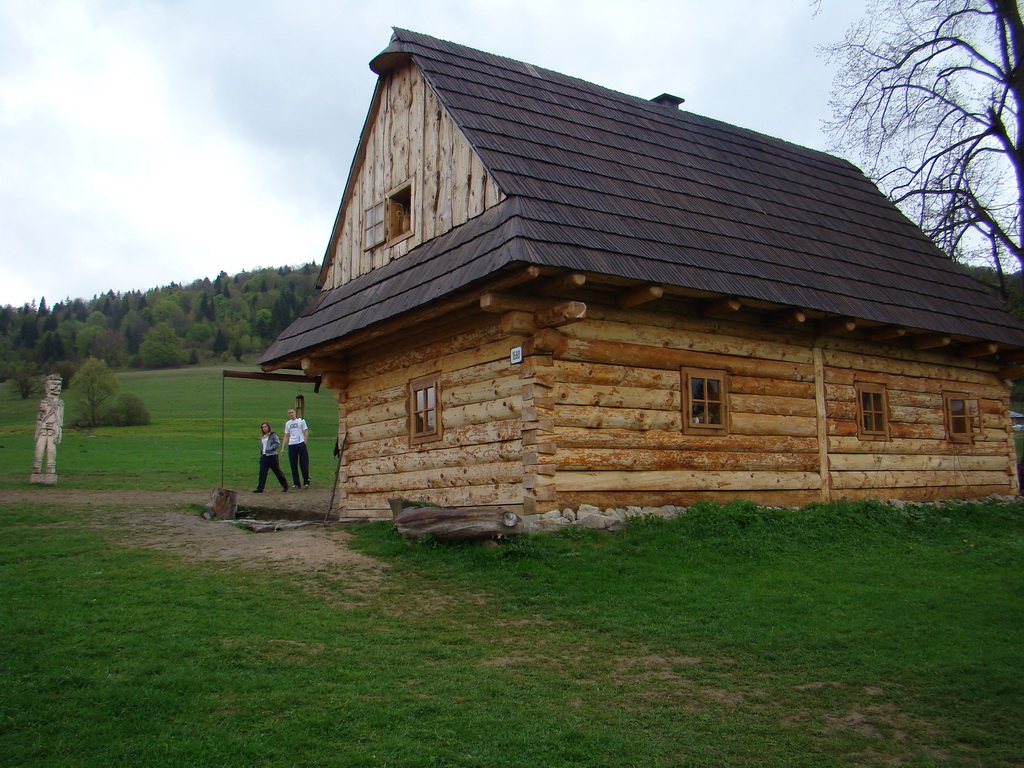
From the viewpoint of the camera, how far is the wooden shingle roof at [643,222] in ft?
30.4

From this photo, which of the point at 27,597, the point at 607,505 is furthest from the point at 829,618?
the point at 27,597

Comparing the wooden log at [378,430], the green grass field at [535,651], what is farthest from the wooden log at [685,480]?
the wooden log at [378,430]

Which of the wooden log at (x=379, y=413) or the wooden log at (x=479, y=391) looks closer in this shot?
the wooden log at (x=479, y=391)

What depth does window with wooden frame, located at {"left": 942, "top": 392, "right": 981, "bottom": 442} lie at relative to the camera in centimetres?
1361

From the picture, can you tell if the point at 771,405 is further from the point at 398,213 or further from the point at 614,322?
the point at 398,213

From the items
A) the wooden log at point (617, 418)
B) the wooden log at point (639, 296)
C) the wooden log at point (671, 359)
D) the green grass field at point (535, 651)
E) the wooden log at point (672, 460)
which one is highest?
the wooden log at point (639, 296)

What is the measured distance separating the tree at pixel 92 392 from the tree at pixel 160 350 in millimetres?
37798

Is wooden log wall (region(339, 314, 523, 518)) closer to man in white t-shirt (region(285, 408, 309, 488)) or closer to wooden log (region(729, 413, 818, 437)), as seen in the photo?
wooden log (region(729, 413, 818, 437))

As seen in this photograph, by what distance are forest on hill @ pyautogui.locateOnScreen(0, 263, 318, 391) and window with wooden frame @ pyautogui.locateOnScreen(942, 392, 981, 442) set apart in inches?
2370

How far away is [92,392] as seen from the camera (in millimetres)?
41156

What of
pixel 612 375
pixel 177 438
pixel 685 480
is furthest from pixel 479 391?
pixel 177 438

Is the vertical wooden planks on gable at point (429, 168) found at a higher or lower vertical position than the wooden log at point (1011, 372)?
higher

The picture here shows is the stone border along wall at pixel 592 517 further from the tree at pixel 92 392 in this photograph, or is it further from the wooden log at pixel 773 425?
the tree at pixel 92 392

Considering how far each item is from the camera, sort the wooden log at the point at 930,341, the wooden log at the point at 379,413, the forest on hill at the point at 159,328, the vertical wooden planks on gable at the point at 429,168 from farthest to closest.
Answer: the forest on hill at the point at 159,328 < the wooden log at the point at 930,341 < the wooden log at the point at 379,413 < the vertical wooden planks on gable at the point at 429,168
